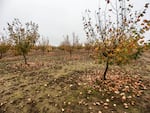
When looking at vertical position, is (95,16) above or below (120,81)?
above

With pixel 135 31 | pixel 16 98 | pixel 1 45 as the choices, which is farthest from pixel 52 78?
pixel 1 45

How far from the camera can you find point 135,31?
32.9 ft

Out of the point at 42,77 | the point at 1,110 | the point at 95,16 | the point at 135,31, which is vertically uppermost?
the point at 95,16

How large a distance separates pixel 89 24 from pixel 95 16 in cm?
47

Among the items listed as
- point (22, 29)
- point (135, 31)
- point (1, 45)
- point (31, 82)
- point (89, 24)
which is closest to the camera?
point (135, 31)

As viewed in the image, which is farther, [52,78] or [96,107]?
[52,78]

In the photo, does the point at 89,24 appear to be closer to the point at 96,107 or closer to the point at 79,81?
the point at 79,81

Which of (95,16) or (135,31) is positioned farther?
(95,16)

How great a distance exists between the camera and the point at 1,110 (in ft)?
33.0

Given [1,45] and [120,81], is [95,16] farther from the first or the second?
[1,45]

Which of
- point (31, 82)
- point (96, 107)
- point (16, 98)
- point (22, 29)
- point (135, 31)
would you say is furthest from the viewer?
point (22, 29)

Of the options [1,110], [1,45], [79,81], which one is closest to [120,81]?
[79,81]

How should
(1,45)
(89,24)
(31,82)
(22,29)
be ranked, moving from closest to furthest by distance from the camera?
(89,24), (31,82), (22,29), (1,45)

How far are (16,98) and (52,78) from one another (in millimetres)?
2634
